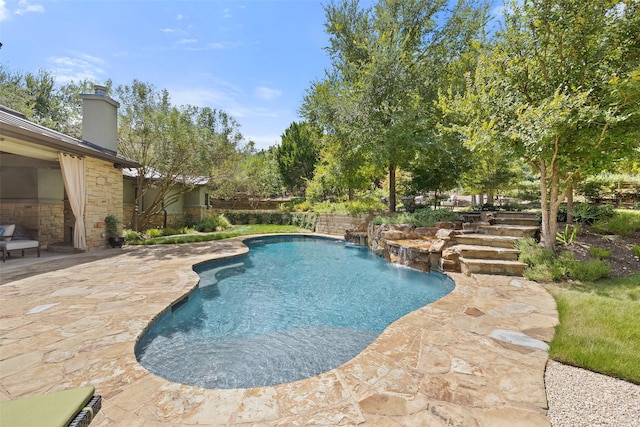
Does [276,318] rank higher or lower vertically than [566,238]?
lower

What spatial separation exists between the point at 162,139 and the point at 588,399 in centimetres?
1418

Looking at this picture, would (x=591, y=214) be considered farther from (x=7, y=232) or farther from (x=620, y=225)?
(x=7, y=232)

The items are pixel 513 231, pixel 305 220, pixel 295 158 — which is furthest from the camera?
pixel 295 158

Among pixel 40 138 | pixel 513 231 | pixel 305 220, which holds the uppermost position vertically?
pixel 40 138

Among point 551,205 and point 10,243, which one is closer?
point 551,205

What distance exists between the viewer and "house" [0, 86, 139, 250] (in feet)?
28.6

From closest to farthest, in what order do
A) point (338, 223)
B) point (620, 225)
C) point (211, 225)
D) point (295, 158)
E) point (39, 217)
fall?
1. point (620, 225)
2. point (39, 217)
3. point (338, 223)
4. point (211, 225)
5. point (295, 158)

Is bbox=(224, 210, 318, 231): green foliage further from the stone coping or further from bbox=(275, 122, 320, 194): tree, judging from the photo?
the stone coping

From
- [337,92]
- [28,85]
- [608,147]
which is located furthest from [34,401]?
[28,85]

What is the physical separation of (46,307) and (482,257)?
8804 mm

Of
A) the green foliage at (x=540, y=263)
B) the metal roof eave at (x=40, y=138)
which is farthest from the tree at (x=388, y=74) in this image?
the metal roof eave at (x=40, y=138)

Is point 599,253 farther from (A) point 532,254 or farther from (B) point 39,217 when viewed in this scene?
(B) point 39,217

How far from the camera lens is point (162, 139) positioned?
11.9 m

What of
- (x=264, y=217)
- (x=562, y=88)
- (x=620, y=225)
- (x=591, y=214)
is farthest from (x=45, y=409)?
(x=264, y=217)
